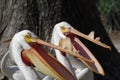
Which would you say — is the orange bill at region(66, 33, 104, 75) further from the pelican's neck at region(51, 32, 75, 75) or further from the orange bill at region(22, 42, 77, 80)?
the orange bill at region(22, 42, 77, 80)

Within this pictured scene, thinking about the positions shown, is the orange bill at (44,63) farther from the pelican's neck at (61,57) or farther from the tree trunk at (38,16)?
the tree trunk at (38,16)

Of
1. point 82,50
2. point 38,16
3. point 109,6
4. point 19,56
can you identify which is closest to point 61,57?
point 82,50

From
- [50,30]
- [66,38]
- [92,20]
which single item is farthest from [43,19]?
[66,38]

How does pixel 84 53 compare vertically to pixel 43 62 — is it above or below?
below

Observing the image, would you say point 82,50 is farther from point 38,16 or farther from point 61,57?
point 38,16

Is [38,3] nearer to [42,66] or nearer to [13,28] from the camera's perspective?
[13,28]

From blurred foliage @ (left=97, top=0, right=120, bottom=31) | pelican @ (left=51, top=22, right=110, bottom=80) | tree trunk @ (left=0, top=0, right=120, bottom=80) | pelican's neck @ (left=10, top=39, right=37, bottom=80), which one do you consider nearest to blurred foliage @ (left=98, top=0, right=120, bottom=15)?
blurred foliage @ (left=97, top=0, right=120, bottom=31)

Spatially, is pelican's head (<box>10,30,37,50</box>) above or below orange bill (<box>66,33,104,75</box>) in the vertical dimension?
above

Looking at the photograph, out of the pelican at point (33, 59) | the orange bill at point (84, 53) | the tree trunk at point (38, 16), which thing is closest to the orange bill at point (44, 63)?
the pelican at point (33, 59)
